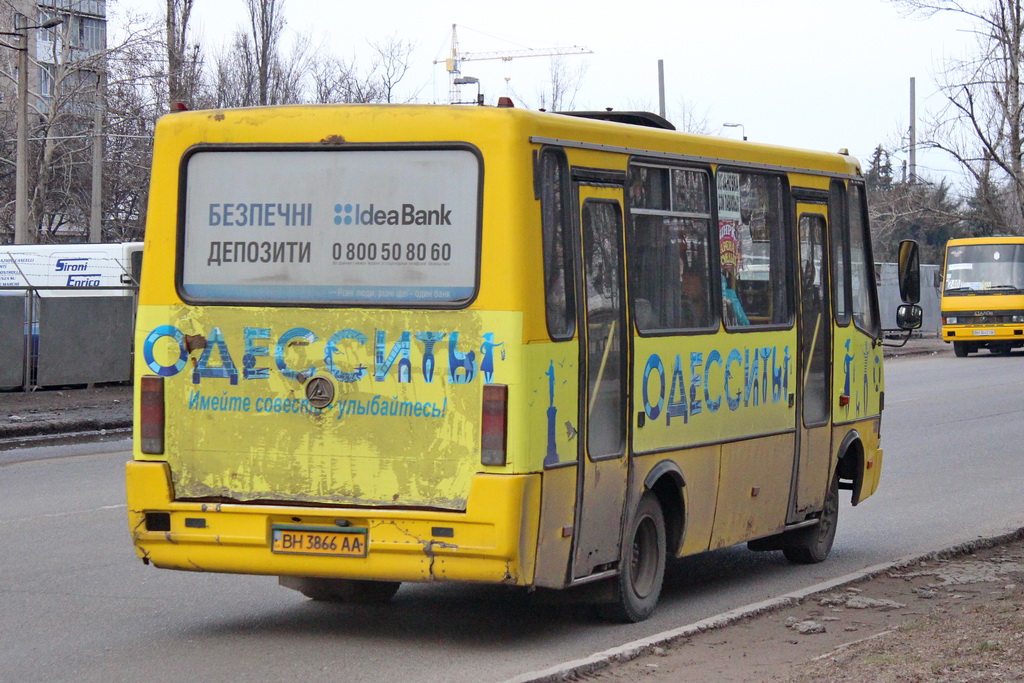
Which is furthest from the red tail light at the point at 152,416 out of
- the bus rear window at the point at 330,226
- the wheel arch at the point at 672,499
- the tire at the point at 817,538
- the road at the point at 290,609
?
the tire at the point at 817,538

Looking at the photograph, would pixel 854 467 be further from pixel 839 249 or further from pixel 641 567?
pixel 641 567

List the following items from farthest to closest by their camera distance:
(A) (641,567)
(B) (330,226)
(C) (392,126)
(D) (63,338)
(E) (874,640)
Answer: (D) (63,338)
(A) (641,567)
(E) (874,640)
(B) (330,226)
(C) (392,126)

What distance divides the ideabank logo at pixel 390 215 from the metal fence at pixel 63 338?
16045 millimetres

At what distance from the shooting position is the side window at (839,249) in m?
10.1

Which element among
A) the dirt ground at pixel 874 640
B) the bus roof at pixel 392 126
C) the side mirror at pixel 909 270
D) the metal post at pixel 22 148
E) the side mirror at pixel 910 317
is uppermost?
the metal post at pixel 22 148

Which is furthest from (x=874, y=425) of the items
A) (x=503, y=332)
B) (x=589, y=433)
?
(x=503, y=332)

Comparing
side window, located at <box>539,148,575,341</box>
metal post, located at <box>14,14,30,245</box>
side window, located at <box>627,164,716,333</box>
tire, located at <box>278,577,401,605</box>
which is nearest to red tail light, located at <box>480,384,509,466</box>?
side window, located at <box>539,148,575,341</box>

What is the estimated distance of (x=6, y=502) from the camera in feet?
39.7

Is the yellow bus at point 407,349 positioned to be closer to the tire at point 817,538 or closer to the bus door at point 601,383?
the bus door at point 601,383

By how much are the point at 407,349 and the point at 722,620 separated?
2247mm

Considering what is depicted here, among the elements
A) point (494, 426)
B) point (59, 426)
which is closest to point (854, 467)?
point (494, 426)

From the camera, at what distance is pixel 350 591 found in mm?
8352

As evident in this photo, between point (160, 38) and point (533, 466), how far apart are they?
3864cm

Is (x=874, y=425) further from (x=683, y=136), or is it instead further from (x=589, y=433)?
(x=589, y=433)
